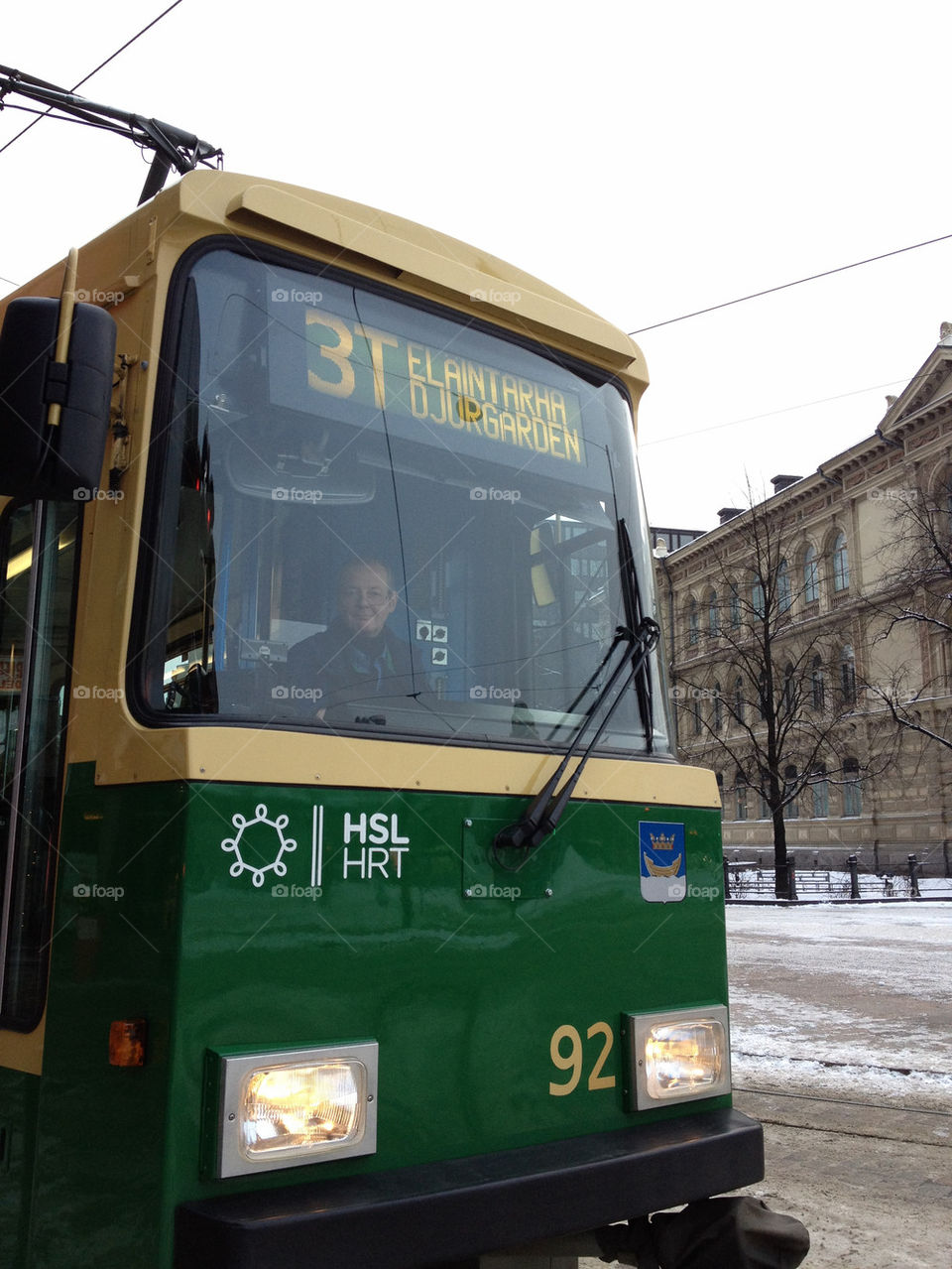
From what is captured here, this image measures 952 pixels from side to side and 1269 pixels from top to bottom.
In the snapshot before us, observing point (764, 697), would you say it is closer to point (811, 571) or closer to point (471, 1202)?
point (811, 571)

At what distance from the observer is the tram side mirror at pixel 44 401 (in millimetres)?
2684

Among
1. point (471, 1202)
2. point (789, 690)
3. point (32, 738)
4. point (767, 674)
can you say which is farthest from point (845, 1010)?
point (789, 690)

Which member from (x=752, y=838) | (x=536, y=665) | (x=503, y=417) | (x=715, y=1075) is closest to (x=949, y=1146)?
(x=715, y=1075)

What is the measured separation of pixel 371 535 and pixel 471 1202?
1646mm

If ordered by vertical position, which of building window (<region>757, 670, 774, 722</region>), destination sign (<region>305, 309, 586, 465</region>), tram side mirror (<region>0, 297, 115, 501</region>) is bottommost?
tram side mirror (<region>0, 297, 115, 501</region>)

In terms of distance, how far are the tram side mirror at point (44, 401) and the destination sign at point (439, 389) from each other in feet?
2.18

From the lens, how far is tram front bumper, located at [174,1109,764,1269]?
2408 millimetres

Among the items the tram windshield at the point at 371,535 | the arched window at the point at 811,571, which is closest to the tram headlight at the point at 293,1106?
the tram windshield at the point at 371,535

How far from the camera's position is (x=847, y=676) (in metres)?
41.9

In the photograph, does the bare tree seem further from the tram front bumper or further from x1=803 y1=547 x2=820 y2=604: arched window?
the tram front bumper

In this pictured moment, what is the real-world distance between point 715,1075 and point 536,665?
1.29 metres

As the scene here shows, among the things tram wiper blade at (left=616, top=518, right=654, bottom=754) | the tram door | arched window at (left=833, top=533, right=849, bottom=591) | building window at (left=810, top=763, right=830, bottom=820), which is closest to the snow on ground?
tram wiper blade at (left=616, top=518, right=654, bottom=754)

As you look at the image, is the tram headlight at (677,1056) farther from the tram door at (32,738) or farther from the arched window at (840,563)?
the arched window at (840,563)

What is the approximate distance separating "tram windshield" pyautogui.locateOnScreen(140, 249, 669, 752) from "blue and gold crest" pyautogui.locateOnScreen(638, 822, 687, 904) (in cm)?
26
